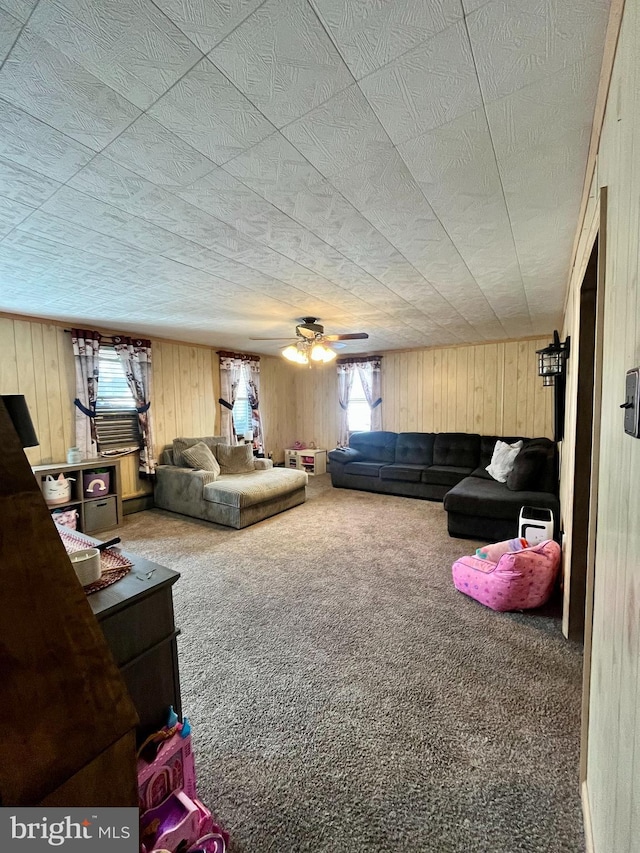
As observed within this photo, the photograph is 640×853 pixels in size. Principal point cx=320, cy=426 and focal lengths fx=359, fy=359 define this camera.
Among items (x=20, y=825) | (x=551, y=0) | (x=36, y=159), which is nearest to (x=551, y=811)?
(x=20, y=825)

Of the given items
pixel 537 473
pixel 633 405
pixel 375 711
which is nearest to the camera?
pixel 633 405

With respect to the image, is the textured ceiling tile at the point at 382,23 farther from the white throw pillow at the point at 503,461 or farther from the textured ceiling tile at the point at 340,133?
the white throw pillow at the point at 503,461

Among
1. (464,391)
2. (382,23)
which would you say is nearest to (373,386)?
(464,391)

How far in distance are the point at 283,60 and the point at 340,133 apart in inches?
12.6

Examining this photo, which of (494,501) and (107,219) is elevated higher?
(107,219)

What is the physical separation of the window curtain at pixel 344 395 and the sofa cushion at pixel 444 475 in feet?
6.39

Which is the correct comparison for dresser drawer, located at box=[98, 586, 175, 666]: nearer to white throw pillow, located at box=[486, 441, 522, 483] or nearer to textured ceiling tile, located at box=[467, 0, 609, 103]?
textured ceiling tile, located at box=[467, 0, 609, 103]

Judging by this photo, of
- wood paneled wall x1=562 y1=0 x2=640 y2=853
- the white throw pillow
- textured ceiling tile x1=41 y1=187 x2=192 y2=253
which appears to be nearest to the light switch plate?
wood paneled wall x1=562 y1=0 x2=640 y2=853

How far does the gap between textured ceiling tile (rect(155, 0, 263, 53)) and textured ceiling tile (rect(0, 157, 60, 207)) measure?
1.00m

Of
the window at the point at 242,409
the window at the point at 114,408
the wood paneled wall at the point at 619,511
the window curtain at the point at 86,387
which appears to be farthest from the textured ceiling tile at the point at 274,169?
the window at the point at 242,409

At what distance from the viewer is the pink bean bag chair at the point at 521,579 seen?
7.68 ft

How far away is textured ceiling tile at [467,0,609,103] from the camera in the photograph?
0.86 metres

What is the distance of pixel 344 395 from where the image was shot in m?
6.82

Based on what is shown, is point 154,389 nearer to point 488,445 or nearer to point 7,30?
point 7,30
